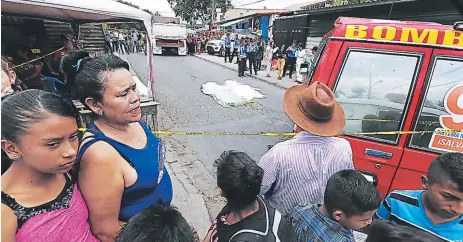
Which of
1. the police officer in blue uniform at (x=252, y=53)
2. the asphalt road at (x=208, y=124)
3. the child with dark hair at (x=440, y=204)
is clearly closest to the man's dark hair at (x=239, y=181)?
the child with dark hair at (x=440, y=204)

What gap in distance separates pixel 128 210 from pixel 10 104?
0.67m

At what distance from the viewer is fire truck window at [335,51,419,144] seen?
2.60m

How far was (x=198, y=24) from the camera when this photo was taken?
51812mm

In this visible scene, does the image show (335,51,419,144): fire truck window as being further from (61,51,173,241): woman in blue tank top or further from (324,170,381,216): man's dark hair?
(61,51,173,241): woman in blue tank top

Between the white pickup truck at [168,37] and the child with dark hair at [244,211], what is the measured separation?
2187 centimetres

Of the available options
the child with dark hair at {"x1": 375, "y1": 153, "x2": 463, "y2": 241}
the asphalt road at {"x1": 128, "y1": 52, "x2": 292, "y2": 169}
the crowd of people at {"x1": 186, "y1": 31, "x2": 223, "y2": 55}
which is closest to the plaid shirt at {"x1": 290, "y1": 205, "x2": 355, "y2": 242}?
the child with dark hair at {"x1": 375, "y1": 153, "x2": 463, "y2": 241}

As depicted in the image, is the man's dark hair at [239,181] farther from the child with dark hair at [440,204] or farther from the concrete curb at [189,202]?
the concrete curb at [189,202]

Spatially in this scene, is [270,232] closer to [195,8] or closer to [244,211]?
[244,211]

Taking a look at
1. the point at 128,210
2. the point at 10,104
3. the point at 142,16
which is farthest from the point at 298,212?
the point at 142,16

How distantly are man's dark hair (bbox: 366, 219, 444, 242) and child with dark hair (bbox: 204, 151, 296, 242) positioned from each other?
1.26 feet

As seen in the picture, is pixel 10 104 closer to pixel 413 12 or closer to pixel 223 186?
pixel 223 186

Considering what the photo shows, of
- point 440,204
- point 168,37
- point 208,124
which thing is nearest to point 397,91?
point 440,204

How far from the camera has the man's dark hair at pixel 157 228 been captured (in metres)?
1.02

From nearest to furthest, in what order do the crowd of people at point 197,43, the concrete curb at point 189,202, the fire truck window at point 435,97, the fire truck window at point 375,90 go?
the fire truck window at point 435,97, the fire truck window at point 375,90, the concrete curb at point 189,202, the crowd of people at point 197,43
